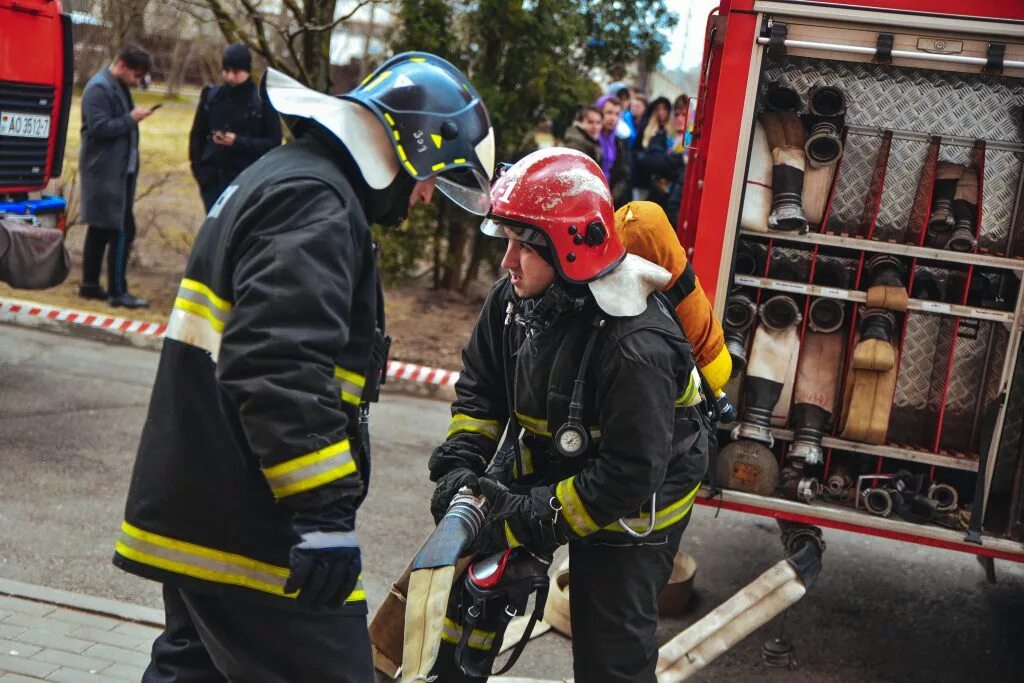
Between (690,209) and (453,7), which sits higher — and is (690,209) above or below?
below

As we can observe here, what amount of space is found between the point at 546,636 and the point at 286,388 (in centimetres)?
265

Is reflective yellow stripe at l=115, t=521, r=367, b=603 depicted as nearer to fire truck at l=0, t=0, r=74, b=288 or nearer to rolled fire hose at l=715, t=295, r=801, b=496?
rolled fire hose at l=715, t=295, r=801, b=496

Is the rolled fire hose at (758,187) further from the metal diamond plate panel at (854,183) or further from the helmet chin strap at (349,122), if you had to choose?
the helmet chin strap at (349,122)

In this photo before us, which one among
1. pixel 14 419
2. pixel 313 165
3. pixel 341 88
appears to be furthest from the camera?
pixel 341 88

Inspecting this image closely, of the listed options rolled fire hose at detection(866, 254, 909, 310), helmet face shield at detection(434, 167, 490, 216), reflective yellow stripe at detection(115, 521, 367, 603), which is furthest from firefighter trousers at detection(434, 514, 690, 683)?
rolled fire hose at detection(866, 254, 909, 310)

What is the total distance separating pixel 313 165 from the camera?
8.29 ft

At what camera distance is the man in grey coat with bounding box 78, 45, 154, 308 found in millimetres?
8125

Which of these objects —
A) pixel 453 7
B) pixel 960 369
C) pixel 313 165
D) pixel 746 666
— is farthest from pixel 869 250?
pixel 453 7

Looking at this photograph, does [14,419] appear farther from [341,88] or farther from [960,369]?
[341,88]

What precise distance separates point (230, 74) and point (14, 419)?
342 cm

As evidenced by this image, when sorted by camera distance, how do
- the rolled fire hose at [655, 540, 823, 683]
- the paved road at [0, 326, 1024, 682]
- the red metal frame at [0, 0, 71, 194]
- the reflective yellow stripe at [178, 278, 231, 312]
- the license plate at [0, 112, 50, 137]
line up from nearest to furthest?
the reflective yellow stripe at [178, 278, 231, 312] → the rolled fire hose at [655, 540, 823, 683] → the paved road at [0, 326, 1024, 682] → the red metal frame at [0, 0, 71, 194] → the license plate at [0, 112, 50, 137]

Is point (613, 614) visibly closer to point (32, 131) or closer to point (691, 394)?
point (691, 394)

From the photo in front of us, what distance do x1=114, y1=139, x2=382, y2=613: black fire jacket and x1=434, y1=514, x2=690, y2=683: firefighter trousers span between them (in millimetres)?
870

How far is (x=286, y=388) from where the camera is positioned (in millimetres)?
2291
